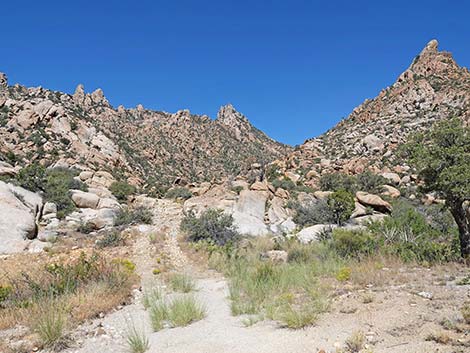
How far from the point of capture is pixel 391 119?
39.0 m

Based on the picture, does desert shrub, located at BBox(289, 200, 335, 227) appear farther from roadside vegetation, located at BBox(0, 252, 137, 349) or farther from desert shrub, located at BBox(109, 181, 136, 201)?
desert shrub, located at BBox(109, 181, 136, 201)

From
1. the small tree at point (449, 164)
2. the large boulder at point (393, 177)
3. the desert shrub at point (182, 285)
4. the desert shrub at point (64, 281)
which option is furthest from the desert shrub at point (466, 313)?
the large boulder at point (393, 177)

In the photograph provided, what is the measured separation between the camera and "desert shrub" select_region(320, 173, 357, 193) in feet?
73.4

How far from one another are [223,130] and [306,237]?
5553 centimetres

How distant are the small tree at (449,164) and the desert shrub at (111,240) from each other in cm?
1117

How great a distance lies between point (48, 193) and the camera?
18031 mm

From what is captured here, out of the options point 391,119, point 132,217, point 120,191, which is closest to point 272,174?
point 120,191

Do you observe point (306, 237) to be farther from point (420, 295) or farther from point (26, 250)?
point (26, 250)

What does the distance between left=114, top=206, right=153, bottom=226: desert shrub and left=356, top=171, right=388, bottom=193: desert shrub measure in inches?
523

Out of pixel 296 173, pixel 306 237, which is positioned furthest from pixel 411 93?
pixel 306 237

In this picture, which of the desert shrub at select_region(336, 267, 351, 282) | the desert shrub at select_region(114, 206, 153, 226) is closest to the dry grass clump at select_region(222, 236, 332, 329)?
the desert shrub at select_region(336, 267, 351, 282)

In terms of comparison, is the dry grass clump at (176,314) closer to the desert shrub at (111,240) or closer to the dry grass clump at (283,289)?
the dry grass clump at (283,289)

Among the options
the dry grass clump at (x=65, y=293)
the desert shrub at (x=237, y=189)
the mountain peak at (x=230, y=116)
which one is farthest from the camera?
the mountain peak at (x=230, y=116)

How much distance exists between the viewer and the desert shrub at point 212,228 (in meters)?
14.9
